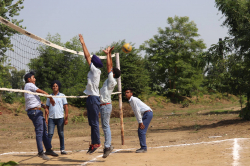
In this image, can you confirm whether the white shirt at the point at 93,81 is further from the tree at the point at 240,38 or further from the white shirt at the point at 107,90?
the tree at the point at 240,38

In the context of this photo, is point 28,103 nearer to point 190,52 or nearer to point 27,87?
point 27,87

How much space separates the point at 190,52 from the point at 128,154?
44663 millimetres

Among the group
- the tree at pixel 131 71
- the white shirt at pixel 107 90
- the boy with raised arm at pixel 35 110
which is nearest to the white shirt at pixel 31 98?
the boy with raised arm at pixel 35 110

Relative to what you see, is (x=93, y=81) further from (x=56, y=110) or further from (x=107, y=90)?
(x=56, y=110)

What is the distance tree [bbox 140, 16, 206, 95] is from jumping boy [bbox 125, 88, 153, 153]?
40.8 metres

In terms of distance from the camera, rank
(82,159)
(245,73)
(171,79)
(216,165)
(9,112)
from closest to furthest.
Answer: (216,165), (82,159), (245,73), (9,112), (171,79)

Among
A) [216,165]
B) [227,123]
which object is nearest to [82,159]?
[216,165]

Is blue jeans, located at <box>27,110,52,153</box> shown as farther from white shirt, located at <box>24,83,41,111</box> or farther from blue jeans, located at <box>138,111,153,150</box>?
blue jeans, located at <box>138,111,153,150</box>

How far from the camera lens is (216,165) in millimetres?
5859

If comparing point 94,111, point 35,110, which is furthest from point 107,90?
point 35,110

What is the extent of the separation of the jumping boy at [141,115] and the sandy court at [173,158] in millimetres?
326

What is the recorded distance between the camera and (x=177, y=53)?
160 feet

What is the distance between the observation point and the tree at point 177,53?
48.7 metres

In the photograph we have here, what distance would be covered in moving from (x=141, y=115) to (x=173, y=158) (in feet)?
5.38
